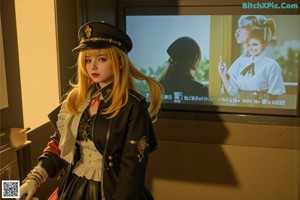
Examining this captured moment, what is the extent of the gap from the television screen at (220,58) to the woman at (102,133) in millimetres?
832

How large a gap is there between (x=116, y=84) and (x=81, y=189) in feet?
1.24

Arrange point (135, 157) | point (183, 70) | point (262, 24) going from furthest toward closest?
point (183, 70)
point (262, 24)
point (135, 157)

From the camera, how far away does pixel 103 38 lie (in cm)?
110

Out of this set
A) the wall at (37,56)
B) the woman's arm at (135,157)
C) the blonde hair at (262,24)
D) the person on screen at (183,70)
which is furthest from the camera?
the person on screen at (183,70)

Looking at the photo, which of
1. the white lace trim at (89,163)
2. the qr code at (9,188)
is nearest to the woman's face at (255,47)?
the white lace trim at (89,163)

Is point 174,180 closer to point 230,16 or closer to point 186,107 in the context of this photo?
point 186,107

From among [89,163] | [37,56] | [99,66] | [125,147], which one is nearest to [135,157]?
[125,147]

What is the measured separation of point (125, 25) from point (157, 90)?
0.91m

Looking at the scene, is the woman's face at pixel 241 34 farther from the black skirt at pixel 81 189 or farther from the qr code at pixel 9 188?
the qr code at pixel 9 188

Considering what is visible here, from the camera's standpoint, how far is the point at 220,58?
6.29 feet

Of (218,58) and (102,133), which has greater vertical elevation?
(218,58)

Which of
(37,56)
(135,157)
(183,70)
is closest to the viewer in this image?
(135,157)

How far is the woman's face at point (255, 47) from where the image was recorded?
1.86 m

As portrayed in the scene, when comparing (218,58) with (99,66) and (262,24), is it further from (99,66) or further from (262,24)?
(99,66)
